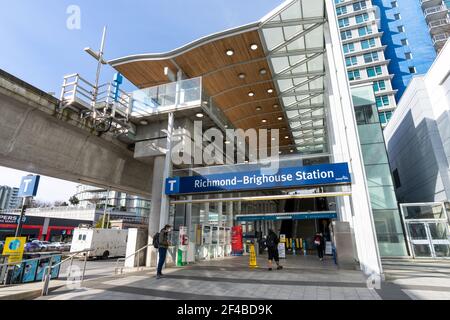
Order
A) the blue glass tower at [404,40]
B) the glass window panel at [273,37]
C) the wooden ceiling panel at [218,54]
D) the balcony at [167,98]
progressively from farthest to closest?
the blue glass tower at [404,40]
the balcony at [167,98]
the wooden ceiling panel at [218,54]
the glass window panel at [273,37]

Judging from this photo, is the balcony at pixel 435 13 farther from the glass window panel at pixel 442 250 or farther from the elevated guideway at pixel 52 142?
the elevated guideway at pixel 52 142

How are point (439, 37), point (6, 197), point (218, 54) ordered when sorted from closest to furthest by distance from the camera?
1. point (218, 54)
2. point (439, 37)
3. point (6, 197)

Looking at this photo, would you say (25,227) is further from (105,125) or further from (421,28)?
(421,28)

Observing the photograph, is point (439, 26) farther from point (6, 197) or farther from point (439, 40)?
point (6, 197)

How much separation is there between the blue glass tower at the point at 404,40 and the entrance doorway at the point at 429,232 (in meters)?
35.1

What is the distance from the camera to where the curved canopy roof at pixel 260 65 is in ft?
40.6

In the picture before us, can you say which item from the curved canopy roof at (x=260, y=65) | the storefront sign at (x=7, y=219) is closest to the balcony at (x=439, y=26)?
the curved canopy roof at (x=260, y=65)

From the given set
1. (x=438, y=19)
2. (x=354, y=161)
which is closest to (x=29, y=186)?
(x=354, y=161)

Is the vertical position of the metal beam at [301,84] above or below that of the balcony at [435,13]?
below

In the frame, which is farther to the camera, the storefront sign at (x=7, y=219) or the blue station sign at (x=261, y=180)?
the storefront sign at (x=7, y=219)

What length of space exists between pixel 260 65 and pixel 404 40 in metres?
50.1

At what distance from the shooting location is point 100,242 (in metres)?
23.0

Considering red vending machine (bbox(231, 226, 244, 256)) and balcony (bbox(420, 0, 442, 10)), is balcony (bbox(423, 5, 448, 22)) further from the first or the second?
red vending machine (bbox(231, 226, 244, 256))
